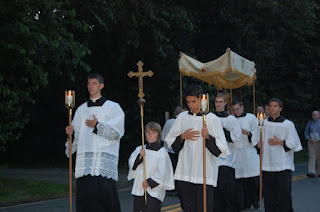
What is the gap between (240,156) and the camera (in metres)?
10.6

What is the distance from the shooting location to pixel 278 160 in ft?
28.1

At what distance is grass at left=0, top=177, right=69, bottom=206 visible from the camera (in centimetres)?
1119

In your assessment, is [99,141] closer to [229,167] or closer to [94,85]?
[94,85]

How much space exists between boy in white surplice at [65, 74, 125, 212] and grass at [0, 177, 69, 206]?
4527 mm

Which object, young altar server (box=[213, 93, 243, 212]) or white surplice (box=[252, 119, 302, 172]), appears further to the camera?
young altar server (box=[213, 93, 243, 212])

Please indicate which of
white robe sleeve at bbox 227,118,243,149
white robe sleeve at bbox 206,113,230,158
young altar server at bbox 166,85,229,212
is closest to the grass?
white robe sleeve at bbox 227,118,243,149

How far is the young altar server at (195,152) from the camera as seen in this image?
21.5ft

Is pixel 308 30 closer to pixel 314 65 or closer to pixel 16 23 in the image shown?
pixel 314 65

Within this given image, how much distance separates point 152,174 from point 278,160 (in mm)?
2271

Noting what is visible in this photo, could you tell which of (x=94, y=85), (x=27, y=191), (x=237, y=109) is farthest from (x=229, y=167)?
(x=27, y=191)

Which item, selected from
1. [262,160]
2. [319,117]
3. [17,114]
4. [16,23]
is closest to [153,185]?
[262,160]

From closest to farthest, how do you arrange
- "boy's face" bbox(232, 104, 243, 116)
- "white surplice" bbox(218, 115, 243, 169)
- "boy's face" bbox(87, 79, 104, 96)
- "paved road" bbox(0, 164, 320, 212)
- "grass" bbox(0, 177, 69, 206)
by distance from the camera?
"boy's face" bbox(87, 79, 104, 96) < "white surplice" bbox(218, 115, 243, 169) < "paved road" bbox(0, 164, 320, 212) < "boy's face" bbox(232, 104, 243, 116) < "grass" bbox(0, 177, 69, 206)

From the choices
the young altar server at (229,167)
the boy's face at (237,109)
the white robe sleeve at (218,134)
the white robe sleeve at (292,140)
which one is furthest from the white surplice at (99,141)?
the boy's face at (237,109)

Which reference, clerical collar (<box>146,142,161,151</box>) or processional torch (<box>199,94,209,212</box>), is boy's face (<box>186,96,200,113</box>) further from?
clerical collar (<box>146,142,161,151</box>)
